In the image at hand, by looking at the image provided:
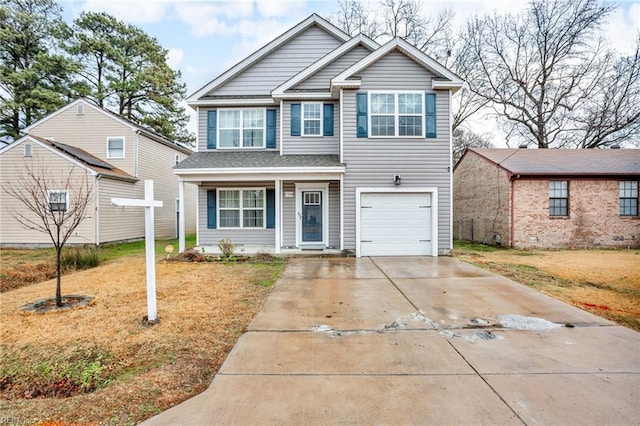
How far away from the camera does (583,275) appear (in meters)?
8.09

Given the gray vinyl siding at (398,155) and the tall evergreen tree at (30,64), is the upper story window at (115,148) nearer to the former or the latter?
the tall evergreen tree at (30,64)

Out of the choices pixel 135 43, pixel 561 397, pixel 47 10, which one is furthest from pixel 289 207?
pixel 47 10

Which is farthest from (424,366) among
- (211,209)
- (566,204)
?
(566,204)

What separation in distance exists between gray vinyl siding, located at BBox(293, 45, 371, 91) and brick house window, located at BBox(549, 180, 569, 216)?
9.78 metres

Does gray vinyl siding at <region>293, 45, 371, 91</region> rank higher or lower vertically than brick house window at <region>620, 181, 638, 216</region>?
higher

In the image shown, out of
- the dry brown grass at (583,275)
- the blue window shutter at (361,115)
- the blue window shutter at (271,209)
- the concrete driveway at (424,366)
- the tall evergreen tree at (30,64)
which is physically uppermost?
the tall evergreen tree at (30,64)

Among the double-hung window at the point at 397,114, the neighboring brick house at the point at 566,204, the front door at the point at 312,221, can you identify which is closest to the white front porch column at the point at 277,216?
the front door at the point at 312,221

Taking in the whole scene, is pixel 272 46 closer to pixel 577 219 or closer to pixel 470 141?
pixel 577 219

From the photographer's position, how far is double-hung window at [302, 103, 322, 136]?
1179cm

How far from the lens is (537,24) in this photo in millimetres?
23094

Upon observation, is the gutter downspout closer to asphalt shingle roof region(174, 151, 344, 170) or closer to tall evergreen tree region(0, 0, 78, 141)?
asphalt shingle roof region(174, 151, 344, 170)

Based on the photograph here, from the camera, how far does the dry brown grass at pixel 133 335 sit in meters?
2.67

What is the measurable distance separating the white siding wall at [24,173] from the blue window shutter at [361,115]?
38.6 ft

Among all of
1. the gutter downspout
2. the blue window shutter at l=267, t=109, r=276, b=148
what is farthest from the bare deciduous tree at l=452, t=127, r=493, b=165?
the gutter downspout
